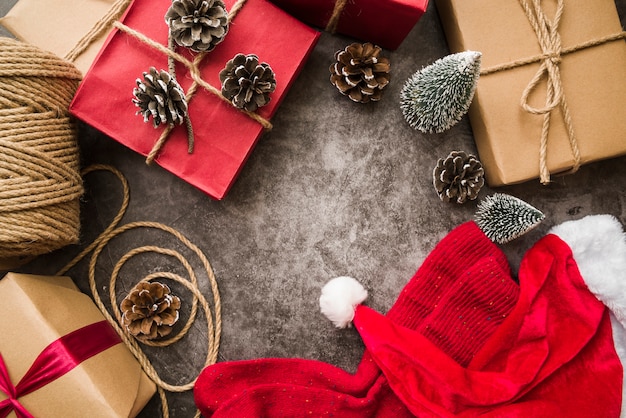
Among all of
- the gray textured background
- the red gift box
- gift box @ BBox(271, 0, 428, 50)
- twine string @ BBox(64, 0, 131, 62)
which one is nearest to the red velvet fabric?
the gray textured background

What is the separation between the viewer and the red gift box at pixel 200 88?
884 millimetres

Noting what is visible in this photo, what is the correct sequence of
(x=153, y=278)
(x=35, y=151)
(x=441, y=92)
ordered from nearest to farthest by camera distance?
(x=35, y=151), (x=441, y=92), (x=153, y=278)

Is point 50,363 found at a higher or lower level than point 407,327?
lower

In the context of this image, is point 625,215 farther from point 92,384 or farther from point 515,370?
point 92,384

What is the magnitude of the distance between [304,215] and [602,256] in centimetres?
63

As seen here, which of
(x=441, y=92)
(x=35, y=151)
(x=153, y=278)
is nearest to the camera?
(x=35, y=151)

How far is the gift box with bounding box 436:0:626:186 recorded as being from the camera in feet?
3.14

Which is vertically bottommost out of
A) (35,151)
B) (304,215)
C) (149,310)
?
(149,310)

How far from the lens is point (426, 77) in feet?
3.06

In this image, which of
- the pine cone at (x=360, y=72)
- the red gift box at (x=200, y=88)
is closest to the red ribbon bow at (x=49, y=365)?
the red gift box at (x=200, y=88)

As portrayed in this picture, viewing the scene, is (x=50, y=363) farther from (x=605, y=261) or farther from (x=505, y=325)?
(x=605, y=261)

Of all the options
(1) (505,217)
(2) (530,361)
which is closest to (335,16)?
(1) (505,217)

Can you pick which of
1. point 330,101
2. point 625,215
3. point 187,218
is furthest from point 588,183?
point 187,218

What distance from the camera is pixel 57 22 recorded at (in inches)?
36.3
